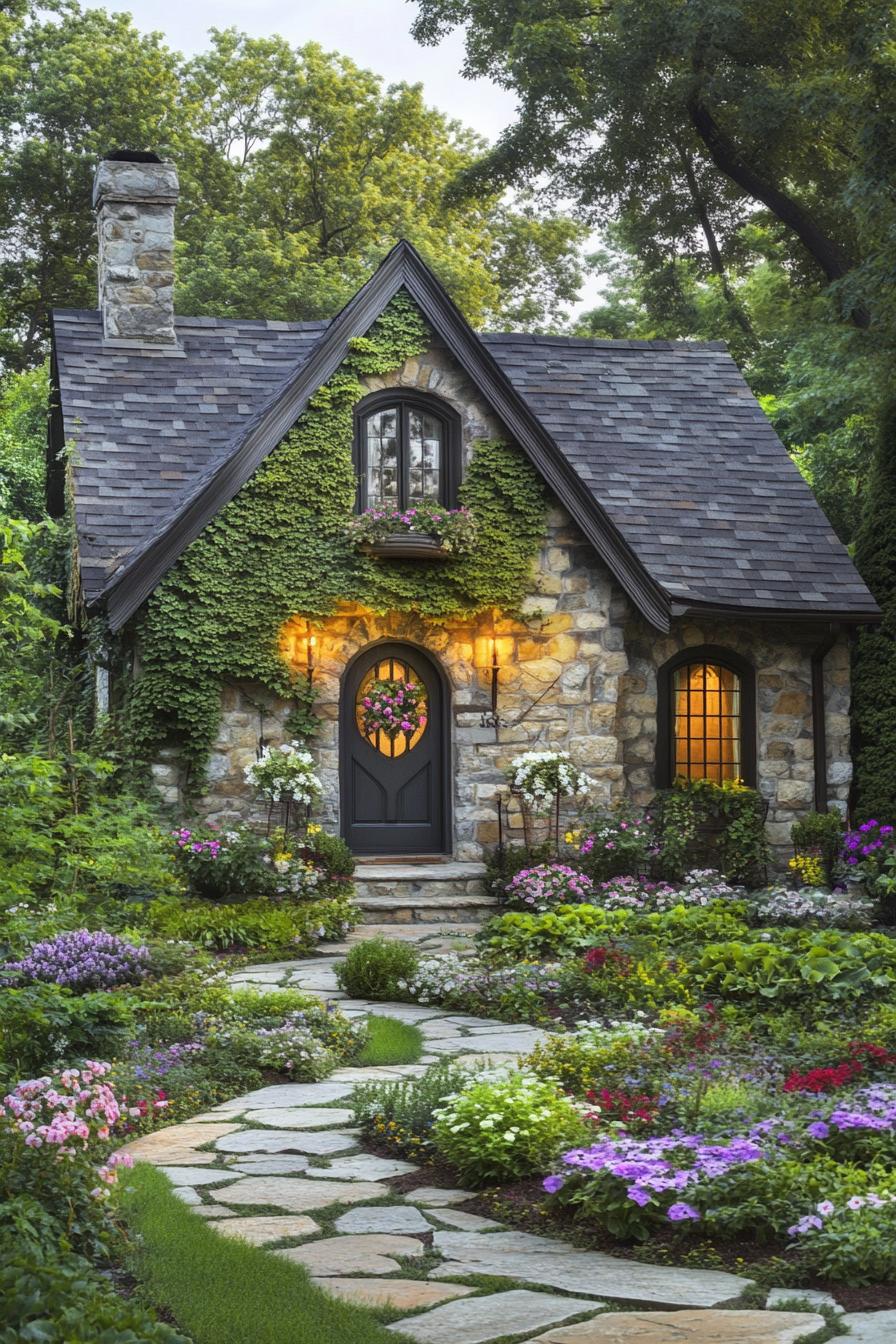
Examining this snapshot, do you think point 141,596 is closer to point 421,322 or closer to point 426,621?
point 426,621

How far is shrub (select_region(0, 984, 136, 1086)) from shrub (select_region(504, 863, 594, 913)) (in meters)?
5.92

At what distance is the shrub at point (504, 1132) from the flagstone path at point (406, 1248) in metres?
0.14

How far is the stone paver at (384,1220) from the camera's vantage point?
487 centimetres

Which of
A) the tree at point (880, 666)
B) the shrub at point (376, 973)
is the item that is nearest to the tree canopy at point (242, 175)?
the tree at point (880, 666)

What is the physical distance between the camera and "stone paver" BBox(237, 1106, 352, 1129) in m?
6.20

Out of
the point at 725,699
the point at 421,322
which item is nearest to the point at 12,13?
the point at 421,322

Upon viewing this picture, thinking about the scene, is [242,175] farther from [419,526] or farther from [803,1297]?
[803,1297]

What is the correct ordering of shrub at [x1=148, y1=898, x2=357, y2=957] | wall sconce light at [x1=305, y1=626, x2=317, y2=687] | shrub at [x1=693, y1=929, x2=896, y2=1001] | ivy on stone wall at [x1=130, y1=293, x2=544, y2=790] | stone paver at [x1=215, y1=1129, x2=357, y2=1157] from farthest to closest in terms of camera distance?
1. wall sconce light at [x1=305, y1=626, x2=317, y2=687]
2. ivy on stone wall at [x1=130, y1=293, x2=544, y2=790]
3. shrub at [x1=148, y1=898, x2=357, y2=957]
4. shrub at [x1=693, y1=929, x2=896, y2=1001]
5. stone paver at [x1=215, y1=1129, x2=357, y2=1157]

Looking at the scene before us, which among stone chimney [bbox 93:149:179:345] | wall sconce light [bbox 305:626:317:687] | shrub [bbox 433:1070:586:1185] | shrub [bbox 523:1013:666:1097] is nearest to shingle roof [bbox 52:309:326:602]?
stone chimney [bbox 93:149:179:345]

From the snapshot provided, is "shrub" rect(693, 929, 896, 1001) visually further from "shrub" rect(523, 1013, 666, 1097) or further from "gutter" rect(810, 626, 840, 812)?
"gutter" rect(810, 626, 840, 812)

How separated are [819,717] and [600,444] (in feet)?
12.2

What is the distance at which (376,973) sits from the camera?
920 centimetres

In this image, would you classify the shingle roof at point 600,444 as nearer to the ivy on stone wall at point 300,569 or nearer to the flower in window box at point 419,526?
the ivy on stone wall at point 300,569

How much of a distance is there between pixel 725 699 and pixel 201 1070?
30.7 feet
